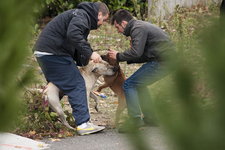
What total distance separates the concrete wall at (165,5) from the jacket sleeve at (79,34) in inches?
235

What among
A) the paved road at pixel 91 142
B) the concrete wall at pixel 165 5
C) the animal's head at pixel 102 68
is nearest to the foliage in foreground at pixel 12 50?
the paved road at pixel 91 142

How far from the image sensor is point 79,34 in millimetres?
7398

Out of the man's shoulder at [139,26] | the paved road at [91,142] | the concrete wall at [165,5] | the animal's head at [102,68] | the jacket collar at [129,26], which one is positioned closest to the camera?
the paved road at [91,142]

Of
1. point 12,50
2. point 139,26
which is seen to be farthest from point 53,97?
point 12,50

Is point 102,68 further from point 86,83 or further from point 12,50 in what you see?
point 12,50

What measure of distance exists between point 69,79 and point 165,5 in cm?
686

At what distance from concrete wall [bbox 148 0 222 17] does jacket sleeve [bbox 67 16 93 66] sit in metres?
5.97

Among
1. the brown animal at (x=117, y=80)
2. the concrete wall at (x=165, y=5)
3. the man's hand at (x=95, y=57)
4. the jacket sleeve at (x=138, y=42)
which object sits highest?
the jacket sleeve at (x=138, y=42)

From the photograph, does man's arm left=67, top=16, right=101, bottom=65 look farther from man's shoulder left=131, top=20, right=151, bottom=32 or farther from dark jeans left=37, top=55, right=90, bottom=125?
man's shoulder left=131, top=20, right=151, bottom=32

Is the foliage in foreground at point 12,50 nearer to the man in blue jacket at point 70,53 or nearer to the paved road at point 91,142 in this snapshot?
the paved road at point 91,142

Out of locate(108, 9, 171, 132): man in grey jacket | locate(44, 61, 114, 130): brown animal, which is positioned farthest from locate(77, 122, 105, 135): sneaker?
locate(108, 9, 171, 132): man in grey jacket

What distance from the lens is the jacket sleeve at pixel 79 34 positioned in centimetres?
735

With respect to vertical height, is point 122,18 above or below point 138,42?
above

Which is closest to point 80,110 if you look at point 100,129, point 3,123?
point 100,129
